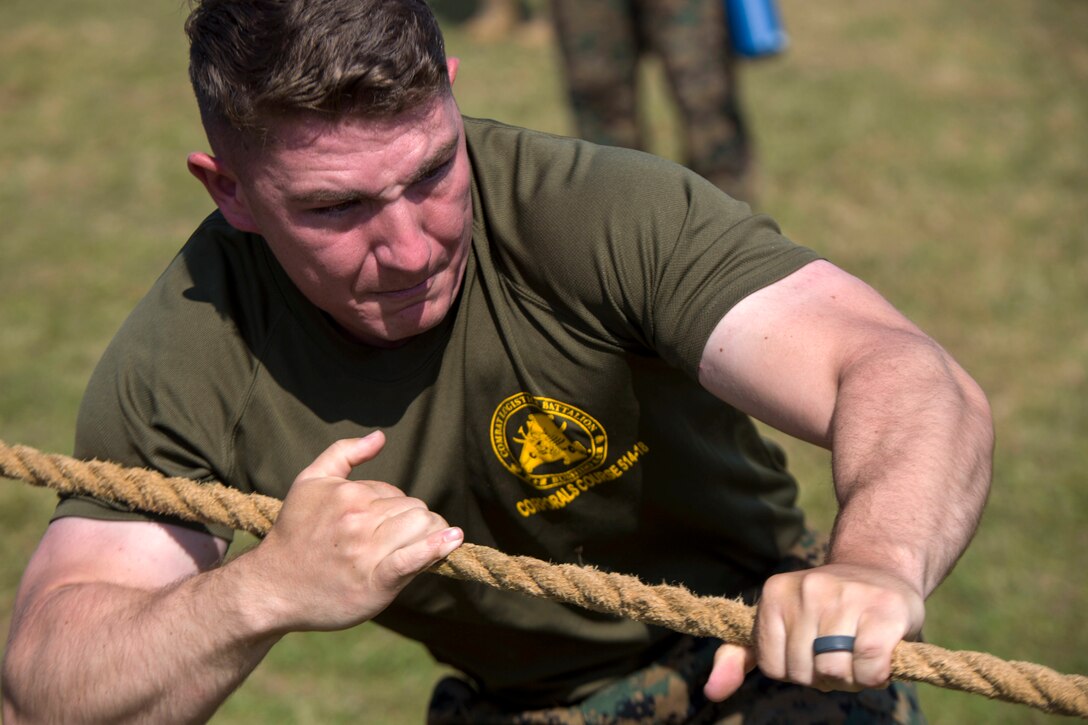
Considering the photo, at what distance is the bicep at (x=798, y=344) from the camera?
6.63 feet

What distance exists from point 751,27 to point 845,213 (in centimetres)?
162

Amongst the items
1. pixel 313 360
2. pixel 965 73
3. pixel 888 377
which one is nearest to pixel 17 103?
pixel 965 73

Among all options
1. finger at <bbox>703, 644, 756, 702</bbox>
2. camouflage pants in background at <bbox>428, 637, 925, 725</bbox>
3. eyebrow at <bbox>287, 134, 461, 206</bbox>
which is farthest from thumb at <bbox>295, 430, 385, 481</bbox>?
camouflage pants in background at <bbox>428, 637, 925, 725</bbox>

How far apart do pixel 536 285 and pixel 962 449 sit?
0.82 metres

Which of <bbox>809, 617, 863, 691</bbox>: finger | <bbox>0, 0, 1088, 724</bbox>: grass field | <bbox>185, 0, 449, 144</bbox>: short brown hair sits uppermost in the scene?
<bbox>185, 0, 449, 144</bbox>: short brown hair

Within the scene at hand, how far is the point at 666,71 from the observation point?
20.0ft

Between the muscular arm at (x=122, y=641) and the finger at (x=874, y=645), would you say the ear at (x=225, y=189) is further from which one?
the finger at (x=874, y=645)

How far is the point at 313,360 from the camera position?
240cm

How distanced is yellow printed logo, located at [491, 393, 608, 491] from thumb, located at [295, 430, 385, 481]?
369 mm

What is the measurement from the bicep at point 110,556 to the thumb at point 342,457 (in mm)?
489

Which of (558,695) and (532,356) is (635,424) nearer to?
(532,356)

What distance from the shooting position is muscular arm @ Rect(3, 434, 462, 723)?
1.92 m

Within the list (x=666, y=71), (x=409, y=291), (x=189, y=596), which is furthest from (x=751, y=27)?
(x=189, y=596)

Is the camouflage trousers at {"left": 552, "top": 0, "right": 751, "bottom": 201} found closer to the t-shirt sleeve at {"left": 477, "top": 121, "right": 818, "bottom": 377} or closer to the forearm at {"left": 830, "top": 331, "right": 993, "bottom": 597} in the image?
the t-shirt sleeve at {"left": 477, "top": 121, "right": 818, "bottom": 377}
